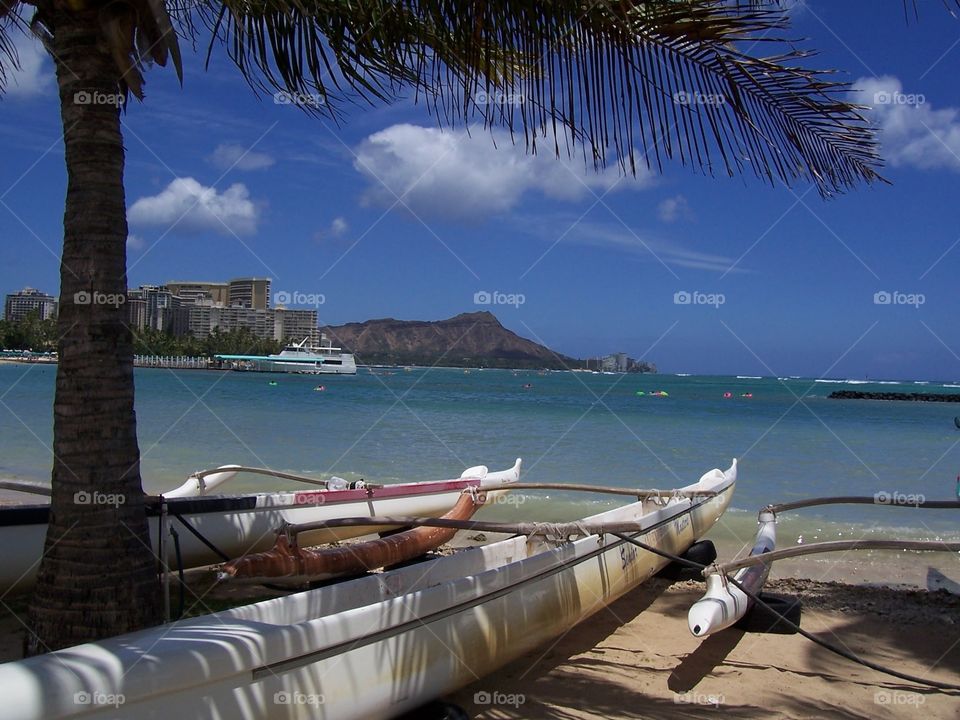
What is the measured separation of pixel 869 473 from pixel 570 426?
369 inches

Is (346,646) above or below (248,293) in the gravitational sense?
below

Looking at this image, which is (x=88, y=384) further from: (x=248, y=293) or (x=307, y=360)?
(x=307, y=360)

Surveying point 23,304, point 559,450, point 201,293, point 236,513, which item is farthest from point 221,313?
point 236,513

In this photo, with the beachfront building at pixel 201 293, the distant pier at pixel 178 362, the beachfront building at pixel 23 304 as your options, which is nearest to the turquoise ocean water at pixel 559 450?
the beachfront building at pixel 201 293

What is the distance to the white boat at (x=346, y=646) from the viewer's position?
2.33 meters

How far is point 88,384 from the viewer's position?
10.3 ft

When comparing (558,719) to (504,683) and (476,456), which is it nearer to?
(504,683)

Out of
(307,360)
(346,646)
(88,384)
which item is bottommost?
(346,646)

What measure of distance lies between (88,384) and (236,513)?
2.82 meters

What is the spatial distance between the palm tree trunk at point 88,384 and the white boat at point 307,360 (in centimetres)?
6249

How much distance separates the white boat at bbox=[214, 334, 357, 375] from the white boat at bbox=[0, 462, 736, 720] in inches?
2431

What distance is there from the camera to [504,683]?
13.1ft

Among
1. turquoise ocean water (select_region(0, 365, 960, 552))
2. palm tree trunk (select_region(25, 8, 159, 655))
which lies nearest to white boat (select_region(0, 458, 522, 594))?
palm tree trunk (select_region(25, 8, 159, 655))

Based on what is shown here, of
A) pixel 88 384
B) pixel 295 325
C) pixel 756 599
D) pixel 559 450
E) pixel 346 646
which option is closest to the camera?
pixel 346 646
